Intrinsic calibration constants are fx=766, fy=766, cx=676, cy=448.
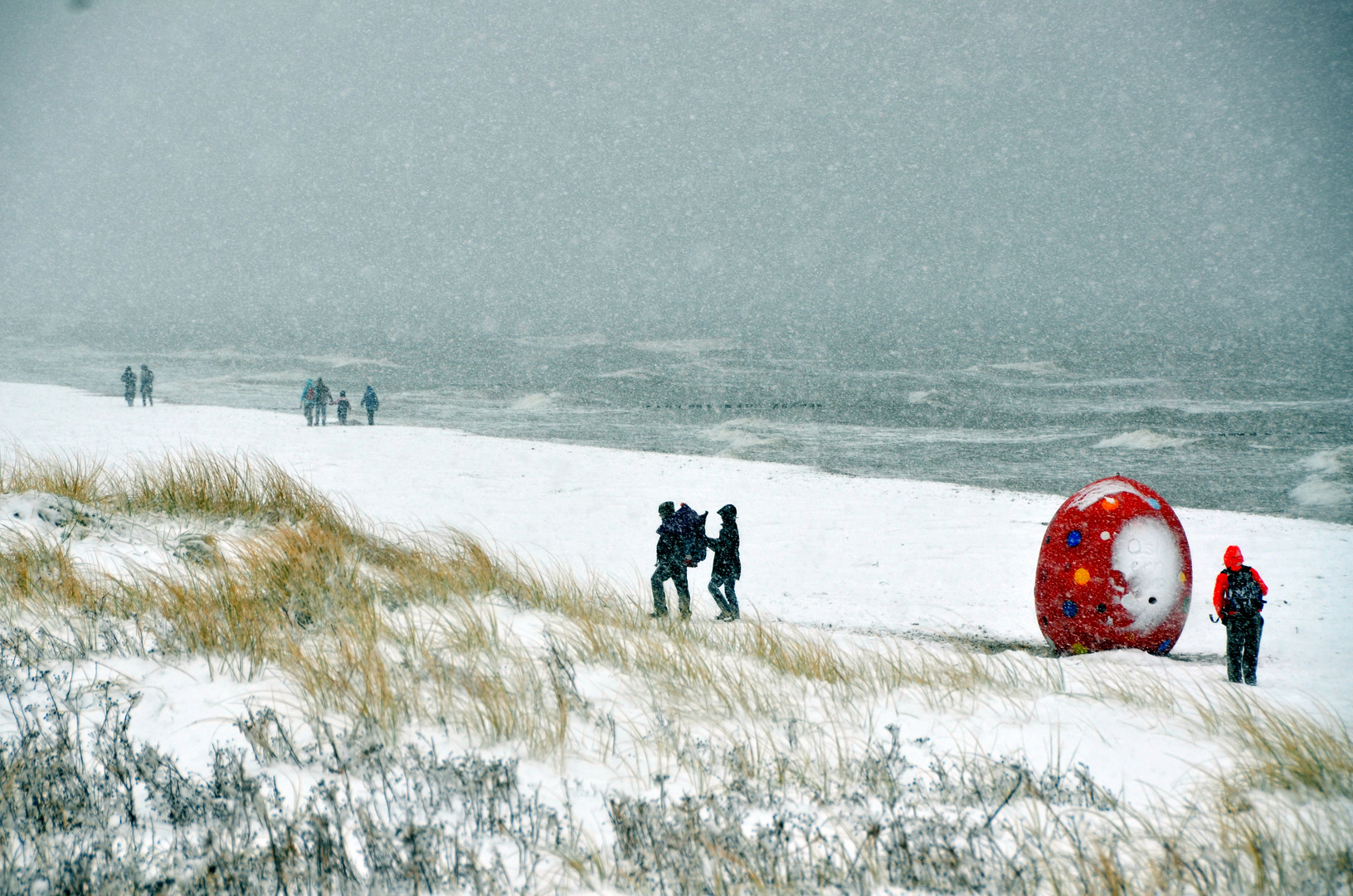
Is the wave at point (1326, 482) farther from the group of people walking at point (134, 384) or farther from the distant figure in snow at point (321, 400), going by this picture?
the group of people walking at point (134, 384)

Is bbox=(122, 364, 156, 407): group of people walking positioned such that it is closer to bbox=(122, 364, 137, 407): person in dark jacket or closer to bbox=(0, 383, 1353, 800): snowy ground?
bbox=(122, 364, 137, 407): person in dark jacket

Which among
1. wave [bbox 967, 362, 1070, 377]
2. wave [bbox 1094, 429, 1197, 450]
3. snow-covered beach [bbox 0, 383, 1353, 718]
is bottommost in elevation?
snow-covered beach [bbox 0, 383, 1353, 718]

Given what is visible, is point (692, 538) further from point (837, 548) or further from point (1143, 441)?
point (1143, 441)

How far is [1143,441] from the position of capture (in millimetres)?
31844

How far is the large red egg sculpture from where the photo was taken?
6664 mm

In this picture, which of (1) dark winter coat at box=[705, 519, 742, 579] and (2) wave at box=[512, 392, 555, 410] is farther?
(2) wave at box=[512, 392, 555, 410]

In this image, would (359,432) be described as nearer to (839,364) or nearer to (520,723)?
(520,723)

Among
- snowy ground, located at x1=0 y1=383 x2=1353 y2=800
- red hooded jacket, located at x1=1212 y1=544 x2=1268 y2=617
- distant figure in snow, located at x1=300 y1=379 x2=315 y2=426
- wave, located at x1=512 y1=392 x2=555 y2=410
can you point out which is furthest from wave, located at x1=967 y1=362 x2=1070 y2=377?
red hooded jacket, located at x1=1212 y1=544 x2=1268 y2=617

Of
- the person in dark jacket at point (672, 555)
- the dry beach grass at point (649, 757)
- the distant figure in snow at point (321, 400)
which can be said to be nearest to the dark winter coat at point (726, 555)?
the person in dark jacket at point (672, 555)

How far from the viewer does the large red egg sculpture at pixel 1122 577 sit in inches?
A: 262

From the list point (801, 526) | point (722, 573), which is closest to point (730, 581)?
point (722, 573)

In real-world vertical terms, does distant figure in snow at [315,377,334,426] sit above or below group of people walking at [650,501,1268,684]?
above

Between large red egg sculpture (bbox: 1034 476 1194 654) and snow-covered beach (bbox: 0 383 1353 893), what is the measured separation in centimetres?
36

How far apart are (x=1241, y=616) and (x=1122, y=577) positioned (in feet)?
3.13
